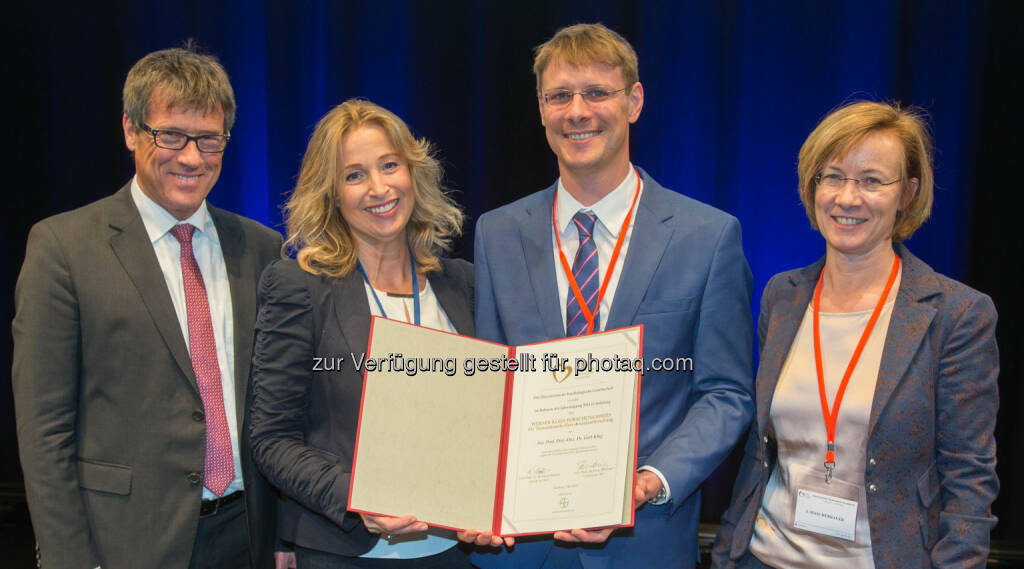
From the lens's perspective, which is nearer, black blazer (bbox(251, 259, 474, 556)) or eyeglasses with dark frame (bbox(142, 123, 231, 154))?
black blazer (bbox(251, 259, 474, 556))

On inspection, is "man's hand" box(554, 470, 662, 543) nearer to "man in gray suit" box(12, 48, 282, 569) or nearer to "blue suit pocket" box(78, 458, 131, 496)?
"man in gray suit" box(12, 48, 282, 569)

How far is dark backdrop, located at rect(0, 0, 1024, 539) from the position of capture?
385cm

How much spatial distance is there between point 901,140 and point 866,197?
0.59ft

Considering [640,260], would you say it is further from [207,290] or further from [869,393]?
[207,290]

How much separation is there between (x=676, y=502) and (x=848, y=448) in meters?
0.46

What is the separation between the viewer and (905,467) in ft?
5.91

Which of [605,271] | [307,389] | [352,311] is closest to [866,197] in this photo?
[605,271]

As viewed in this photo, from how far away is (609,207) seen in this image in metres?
2.09

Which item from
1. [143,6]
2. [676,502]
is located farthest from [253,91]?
[676,502]

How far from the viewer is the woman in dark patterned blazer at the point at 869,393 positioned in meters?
1.79

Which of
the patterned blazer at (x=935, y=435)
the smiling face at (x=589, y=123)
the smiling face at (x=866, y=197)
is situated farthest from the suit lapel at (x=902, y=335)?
the smiling face at (x=589, y=123)

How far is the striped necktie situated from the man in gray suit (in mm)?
985

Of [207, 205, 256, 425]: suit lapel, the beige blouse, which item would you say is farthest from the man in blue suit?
[207, 205, 256, 425]: suit lapel

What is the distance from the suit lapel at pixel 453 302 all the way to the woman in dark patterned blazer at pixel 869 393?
2.85 ft
